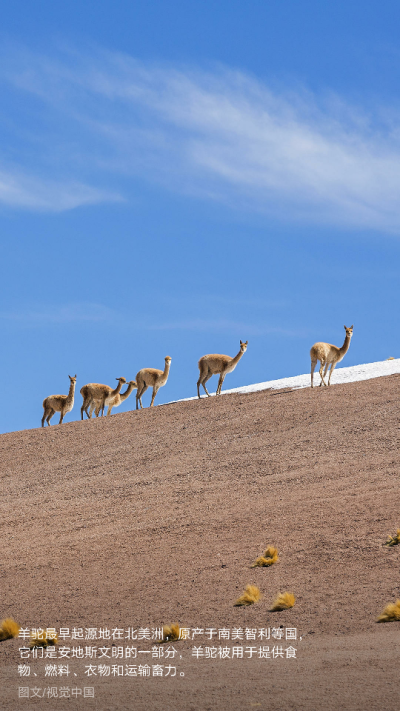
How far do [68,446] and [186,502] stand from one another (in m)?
11.1

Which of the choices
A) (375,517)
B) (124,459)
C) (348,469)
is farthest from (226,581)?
(124,459)

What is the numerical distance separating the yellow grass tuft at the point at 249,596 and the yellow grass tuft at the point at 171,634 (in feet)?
4.57

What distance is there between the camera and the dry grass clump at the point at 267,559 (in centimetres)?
1395

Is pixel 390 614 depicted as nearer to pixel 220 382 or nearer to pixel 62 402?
pixel 220 382

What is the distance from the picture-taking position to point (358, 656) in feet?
31.9

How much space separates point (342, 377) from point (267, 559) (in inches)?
786

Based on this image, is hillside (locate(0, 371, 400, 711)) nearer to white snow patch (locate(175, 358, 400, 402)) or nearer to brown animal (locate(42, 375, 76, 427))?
white snow patch (locate(175, 358, 400, 402))

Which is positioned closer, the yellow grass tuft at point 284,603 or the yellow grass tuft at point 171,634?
the yellow grass tuft at point 171,634

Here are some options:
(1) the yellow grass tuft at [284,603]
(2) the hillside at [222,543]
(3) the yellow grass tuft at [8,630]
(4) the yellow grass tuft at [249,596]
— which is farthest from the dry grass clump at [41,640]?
(1) the yellow grass tuft at [284,603]

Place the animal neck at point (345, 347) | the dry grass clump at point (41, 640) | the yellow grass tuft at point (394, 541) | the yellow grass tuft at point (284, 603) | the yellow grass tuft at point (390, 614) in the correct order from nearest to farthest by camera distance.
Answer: the yellow grass tuft at point (390, 614) < the dry grass clump at point (41, 640) < the yellow grass tuft at point (284, 603) < the yellow grass tuft at point (394, 541) < the animal neck at point (345, 347)

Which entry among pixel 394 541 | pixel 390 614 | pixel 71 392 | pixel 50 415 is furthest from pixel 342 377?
pixel 390 614

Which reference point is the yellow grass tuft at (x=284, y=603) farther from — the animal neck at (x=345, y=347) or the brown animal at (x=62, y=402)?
the brown animal at (x=62, y=402)

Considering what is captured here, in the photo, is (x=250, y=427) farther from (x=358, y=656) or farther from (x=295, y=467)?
(x=358, y=656)

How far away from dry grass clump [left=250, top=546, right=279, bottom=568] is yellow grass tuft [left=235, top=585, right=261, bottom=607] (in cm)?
125
